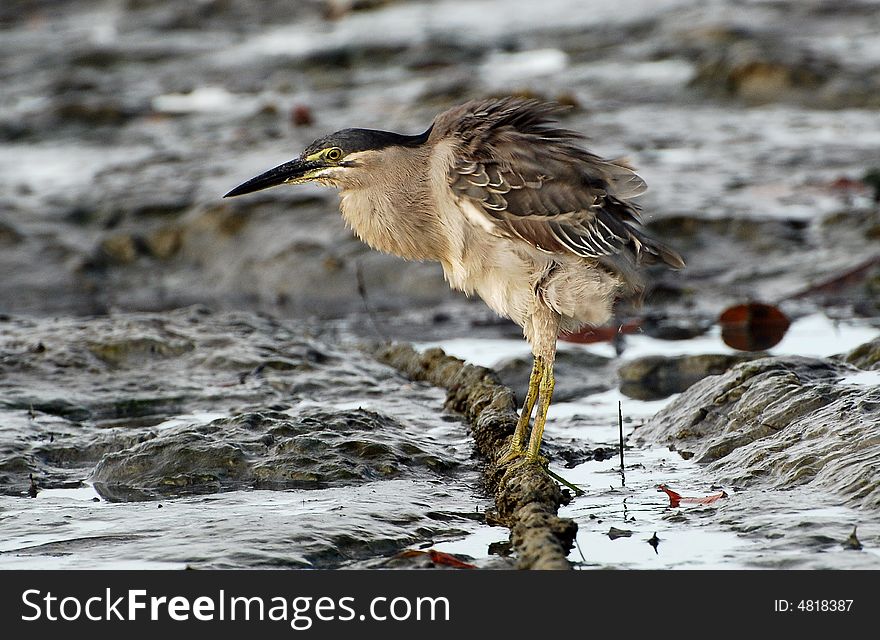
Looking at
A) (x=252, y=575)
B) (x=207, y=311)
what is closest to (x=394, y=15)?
(x=207, y=311)

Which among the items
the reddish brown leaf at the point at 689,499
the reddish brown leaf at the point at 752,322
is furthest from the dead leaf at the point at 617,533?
the reddish brown leaf at the point at 752,322

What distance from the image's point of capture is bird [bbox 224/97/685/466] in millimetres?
4867

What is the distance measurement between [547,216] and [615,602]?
1.81 meters

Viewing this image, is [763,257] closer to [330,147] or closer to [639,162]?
[639,162]

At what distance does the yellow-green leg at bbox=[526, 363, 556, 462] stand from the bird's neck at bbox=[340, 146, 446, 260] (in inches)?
26.8

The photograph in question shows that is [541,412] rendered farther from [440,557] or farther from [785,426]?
[440,557]

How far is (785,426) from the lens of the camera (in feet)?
15.8

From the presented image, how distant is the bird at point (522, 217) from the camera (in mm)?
4867

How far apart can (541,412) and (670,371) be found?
1.48 m

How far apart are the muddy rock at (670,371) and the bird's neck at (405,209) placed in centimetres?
141

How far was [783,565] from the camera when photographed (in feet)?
12.1

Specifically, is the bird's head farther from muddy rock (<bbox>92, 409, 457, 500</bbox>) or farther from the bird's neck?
muddy rock (<bbox>92, 409, 457, 500</bbox>)

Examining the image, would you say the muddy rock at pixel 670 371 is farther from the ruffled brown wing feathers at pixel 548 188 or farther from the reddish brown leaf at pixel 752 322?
the ruffled brown wing feathers at pixel 548 188

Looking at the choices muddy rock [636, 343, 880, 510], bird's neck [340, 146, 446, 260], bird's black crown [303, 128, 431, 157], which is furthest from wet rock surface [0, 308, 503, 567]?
bird's black crown [303, 128, 431, 157]
